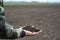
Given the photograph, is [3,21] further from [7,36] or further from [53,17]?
[53,17]

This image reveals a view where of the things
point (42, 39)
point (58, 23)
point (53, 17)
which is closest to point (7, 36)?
point (42, 39)

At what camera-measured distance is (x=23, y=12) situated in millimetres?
3469

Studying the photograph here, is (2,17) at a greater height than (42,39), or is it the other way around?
(2,17)

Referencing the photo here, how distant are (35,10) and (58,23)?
853 millimetres

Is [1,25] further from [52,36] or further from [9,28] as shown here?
[52,36]

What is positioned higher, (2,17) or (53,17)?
(2,17)

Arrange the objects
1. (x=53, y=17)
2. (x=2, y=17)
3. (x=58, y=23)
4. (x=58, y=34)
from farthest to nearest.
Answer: (x=53, y=17), (x=58, y=23), (x=58, y=34), (x=2, y=17)

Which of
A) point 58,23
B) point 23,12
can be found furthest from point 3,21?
point 23,12

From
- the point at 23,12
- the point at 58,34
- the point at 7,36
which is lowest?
the point at 23,12

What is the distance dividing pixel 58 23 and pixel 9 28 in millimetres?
2024

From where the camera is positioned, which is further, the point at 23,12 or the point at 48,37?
the point at 23,12

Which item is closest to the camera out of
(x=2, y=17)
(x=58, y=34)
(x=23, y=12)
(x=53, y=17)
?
(x=2, y=17)

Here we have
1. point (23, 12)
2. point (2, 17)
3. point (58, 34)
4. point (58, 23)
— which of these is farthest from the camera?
point (23, 12)

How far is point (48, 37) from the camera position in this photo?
6.70 ft
